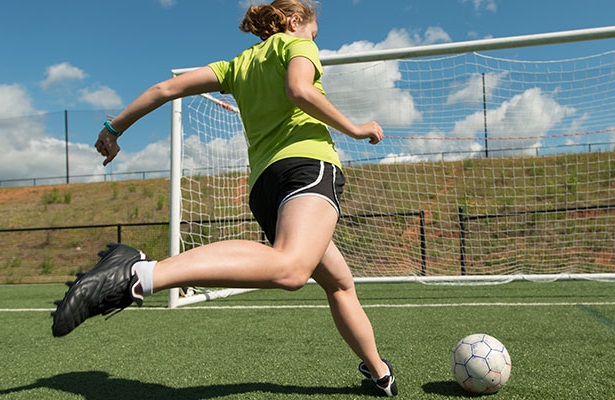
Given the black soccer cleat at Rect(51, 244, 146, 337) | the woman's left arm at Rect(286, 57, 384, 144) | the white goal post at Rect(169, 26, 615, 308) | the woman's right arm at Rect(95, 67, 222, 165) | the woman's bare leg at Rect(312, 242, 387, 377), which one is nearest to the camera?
the black soccer cleat at Rect(51, 244, 146, 337)

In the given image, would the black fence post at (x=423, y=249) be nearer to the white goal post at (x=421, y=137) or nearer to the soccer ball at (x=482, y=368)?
the white goal post at (x=421, y=137)

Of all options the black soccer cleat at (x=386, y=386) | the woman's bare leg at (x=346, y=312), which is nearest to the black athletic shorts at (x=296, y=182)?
the woman's bare leg at (x=346, y=312)

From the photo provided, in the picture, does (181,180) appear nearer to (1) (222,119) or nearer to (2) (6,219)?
(1) (222,119)

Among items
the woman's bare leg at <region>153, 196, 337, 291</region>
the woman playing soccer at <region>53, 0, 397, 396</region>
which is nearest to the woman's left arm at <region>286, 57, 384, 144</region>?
the woman playing soccer at <region>53, 0, 397, 396</region>

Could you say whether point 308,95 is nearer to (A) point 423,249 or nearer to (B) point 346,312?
(B) point 346,312

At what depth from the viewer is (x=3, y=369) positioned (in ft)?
10.0

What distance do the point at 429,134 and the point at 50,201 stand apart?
20799mm

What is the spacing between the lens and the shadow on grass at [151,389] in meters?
2.37

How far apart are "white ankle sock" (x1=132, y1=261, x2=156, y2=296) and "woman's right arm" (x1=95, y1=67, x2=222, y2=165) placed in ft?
2.86

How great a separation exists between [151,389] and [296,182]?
4.59ft

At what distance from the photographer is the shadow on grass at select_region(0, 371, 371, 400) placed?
7.76ft

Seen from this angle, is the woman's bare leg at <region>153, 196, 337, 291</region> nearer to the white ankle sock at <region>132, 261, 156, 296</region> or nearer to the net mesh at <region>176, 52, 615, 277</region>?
the white ankle sock at <region>132, 261, 156, 296</region>

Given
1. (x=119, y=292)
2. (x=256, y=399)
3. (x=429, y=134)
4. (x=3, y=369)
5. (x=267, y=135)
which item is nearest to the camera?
(x=119, y=292)

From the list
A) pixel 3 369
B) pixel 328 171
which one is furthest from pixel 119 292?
pixel 3 369
